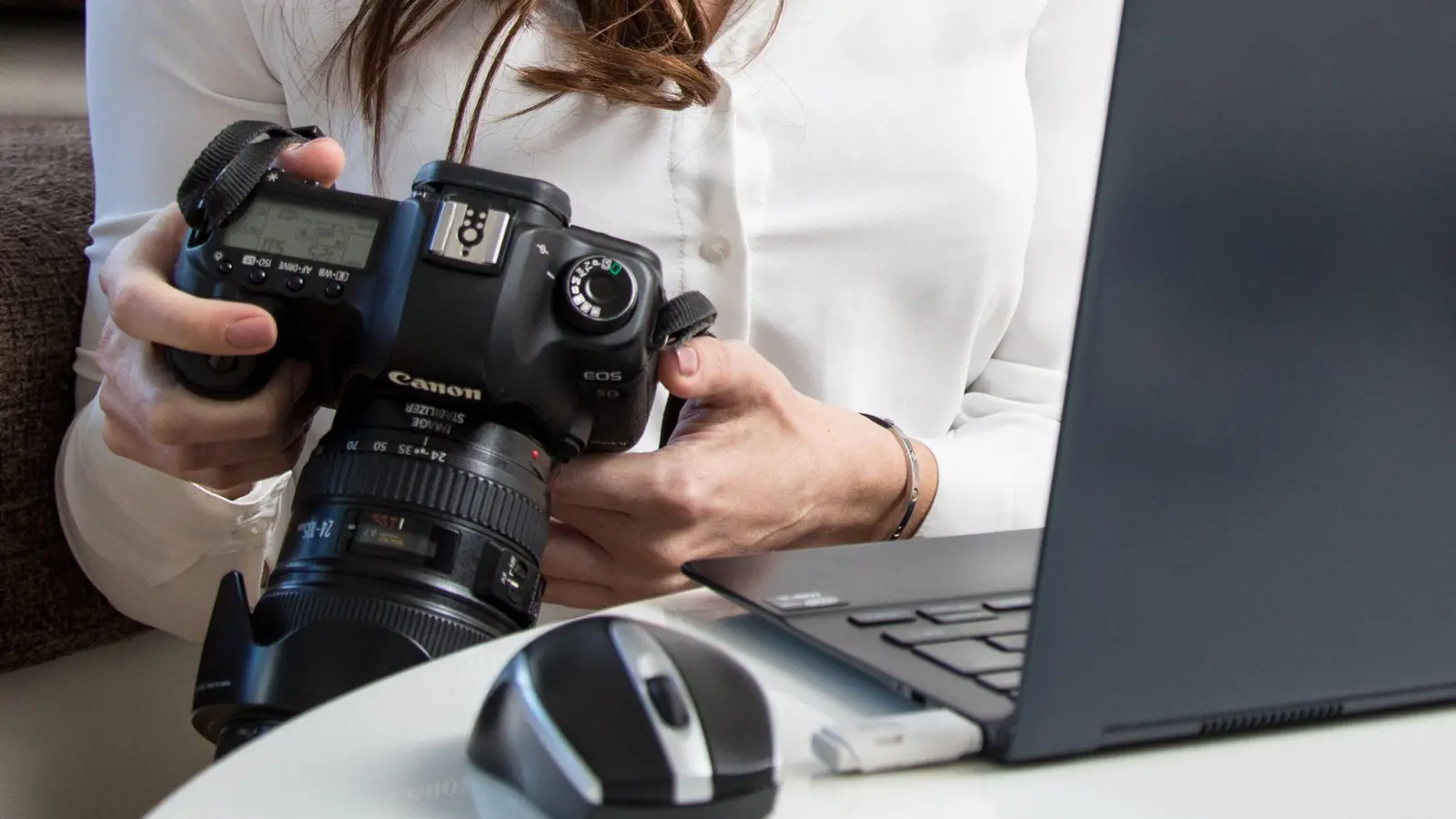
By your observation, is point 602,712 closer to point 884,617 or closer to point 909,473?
point 884,617

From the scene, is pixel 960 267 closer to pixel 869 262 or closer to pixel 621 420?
pixel 869 262

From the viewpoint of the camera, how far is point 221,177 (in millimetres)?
444

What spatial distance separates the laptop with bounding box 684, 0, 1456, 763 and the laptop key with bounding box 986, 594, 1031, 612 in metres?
0.07

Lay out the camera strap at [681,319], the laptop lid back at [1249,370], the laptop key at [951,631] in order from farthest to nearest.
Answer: the camera strap at [681,319], the laptop key at [951,631], the laptop lid back at [1249,370]

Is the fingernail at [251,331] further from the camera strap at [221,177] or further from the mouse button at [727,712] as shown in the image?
the mouse button at [727,712]

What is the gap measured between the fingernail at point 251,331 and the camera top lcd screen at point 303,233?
0.02 m

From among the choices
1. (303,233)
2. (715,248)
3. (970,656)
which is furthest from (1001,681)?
(715,248)

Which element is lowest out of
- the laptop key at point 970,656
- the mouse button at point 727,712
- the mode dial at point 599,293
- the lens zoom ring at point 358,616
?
the lens zoom ring at point 358,616

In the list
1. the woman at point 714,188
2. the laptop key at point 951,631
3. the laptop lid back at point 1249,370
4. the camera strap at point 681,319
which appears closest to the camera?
the laptop lid back at point 1249,370

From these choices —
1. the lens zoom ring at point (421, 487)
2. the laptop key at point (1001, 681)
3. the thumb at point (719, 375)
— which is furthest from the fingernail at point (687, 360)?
the laptop key at point (1001, 681)

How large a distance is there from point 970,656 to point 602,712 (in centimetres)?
11

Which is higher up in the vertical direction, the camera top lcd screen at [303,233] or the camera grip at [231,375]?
the camera top lcd screen at [303,233]

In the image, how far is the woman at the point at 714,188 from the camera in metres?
0.62

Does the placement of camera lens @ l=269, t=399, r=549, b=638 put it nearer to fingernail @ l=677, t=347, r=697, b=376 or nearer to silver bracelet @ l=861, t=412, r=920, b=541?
fingernail @ l=677, t=347, r=697, b=376
